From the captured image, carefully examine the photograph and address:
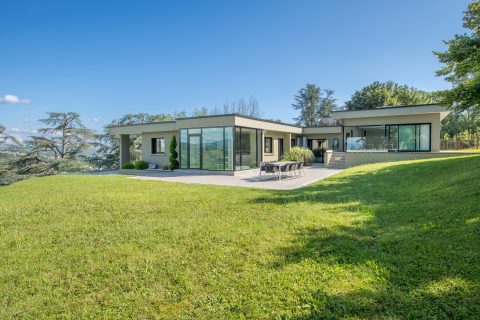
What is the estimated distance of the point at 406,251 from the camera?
13.2ft

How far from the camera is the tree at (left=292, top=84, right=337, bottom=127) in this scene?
54.4 m

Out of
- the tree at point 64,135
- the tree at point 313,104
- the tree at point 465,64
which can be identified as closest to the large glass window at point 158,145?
the tree at point 64,135

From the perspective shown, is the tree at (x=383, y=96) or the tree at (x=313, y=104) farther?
the tree at (x=313, y=104)

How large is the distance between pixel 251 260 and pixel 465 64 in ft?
29.2

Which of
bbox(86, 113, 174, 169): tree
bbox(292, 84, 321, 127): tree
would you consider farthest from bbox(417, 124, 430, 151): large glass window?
bbox(292, 84, 321, 127): tree

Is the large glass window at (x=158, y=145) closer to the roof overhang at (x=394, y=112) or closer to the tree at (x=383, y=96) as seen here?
the roof overhang at (x=394, y=112)

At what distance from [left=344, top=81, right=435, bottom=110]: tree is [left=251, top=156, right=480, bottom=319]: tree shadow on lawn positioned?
3375cm

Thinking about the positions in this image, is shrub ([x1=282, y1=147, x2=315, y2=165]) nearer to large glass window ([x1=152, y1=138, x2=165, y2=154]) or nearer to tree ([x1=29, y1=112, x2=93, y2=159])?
large glass window ([x1=152, y1=138, x2=165, y2=154])

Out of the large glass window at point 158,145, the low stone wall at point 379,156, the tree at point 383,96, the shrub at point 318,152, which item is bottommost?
the low stone wall at point 379,156

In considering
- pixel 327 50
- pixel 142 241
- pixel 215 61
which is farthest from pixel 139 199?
pixel 215 61

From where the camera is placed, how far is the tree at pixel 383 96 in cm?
3816

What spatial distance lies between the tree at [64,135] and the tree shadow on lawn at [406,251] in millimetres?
26443

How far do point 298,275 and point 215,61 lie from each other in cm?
3496

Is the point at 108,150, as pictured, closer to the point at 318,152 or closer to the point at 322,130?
the point at 318,152
